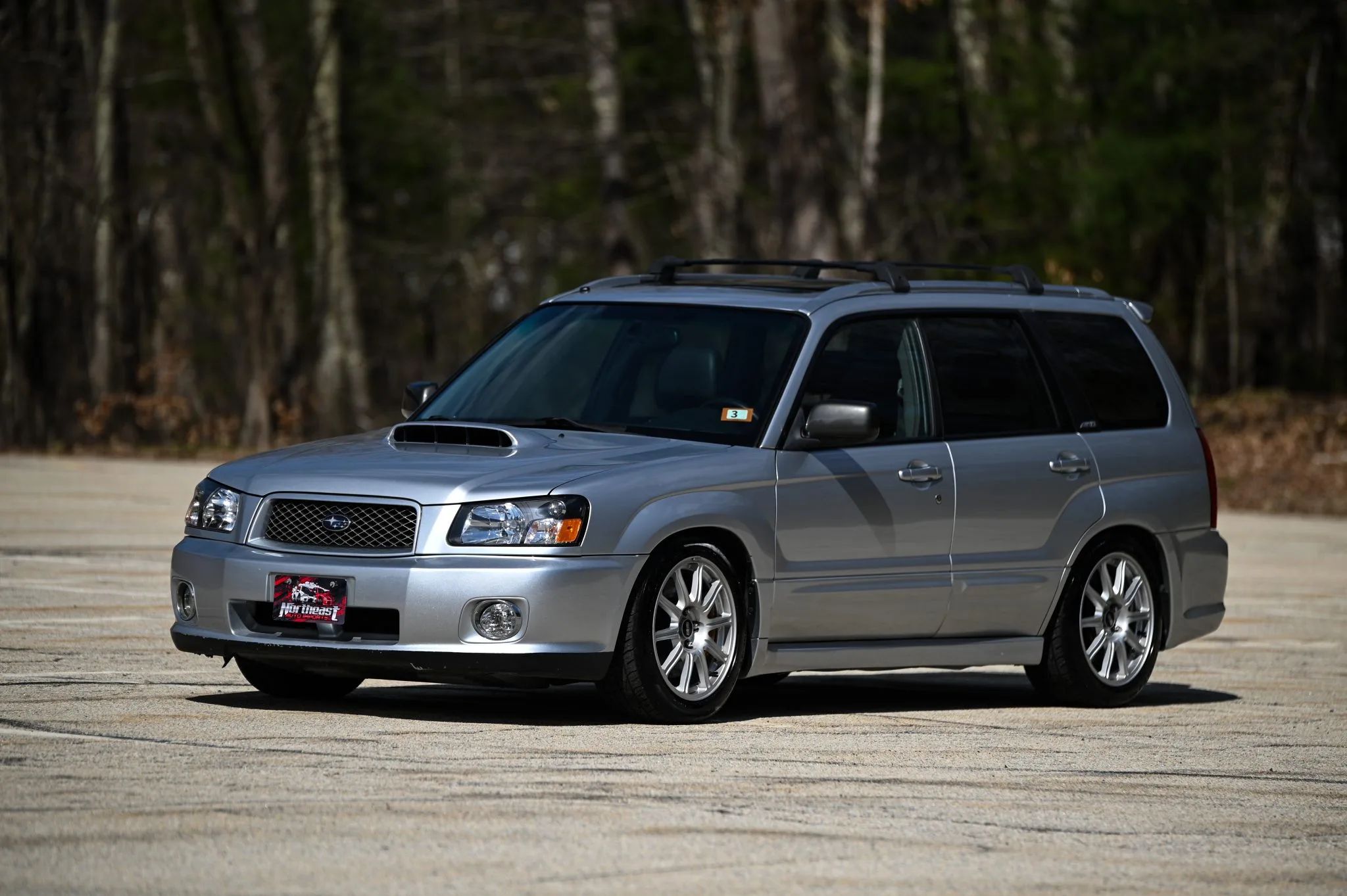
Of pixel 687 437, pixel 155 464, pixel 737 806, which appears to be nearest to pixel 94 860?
pixel 737 806

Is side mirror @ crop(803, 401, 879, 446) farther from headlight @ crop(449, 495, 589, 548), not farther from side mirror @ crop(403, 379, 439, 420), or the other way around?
side mirror @ crop(403, 379, 439, 420)

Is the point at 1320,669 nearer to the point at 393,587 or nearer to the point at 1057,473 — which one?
the point at 1057,473

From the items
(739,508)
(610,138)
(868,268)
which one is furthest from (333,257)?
(739,508)

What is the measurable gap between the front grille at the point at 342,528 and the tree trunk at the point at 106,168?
2979cm

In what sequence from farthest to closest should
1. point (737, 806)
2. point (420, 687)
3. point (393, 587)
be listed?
point (420, 687) → point (393, 587) → point (737, 806)

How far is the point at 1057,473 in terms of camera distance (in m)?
11.0

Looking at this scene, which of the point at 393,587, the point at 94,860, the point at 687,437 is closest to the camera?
the point at 94,860

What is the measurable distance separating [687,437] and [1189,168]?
3620cm

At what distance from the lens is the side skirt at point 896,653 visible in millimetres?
9852

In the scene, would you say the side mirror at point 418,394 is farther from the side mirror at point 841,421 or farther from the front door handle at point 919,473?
the front door handle at point 919,473

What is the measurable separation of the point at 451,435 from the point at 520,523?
96 centimetres

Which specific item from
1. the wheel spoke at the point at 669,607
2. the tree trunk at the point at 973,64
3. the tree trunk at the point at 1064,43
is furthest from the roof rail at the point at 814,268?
the tree trunk at the point at 973,64

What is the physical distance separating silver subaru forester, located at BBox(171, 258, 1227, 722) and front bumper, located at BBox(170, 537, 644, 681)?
0.01 m

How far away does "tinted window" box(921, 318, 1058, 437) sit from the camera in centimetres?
1079
